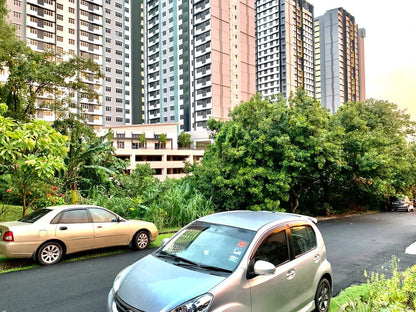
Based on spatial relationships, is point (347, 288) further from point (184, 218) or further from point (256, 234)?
point (184, 218)

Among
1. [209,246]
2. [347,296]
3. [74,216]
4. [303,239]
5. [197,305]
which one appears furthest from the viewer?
[74,216]

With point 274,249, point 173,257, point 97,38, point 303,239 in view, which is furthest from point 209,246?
point 97,38

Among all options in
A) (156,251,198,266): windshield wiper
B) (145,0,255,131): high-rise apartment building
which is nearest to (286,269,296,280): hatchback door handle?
(156,251,198,266): windshield wiper

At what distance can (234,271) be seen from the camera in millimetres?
3518

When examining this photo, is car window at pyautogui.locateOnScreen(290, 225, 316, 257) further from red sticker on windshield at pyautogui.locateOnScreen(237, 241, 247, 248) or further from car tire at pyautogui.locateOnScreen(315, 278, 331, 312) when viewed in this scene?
red sticker on windshield at pyautogui.locateOnScreen(237, 241, 247, 248)

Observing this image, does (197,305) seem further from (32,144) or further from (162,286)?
(32,144)

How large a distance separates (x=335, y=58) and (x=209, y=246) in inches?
5320

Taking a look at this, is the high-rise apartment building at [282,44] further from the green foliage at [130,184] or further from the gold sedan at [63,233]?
the gold sedan at [63,233]

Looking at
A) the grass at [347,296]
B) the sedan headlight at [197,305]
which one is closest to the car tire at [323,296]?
the grass at [347,296]

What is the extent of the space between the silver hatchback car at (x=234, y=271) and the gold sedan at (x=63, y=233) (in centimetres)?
410

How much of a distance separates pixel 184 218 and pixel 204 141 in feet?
208

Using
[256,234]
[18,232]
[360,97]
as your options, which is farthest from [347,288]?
[360,97]

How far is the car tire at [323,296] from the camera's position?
465 cm

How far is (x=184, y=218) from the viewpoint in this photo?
1270 cm
